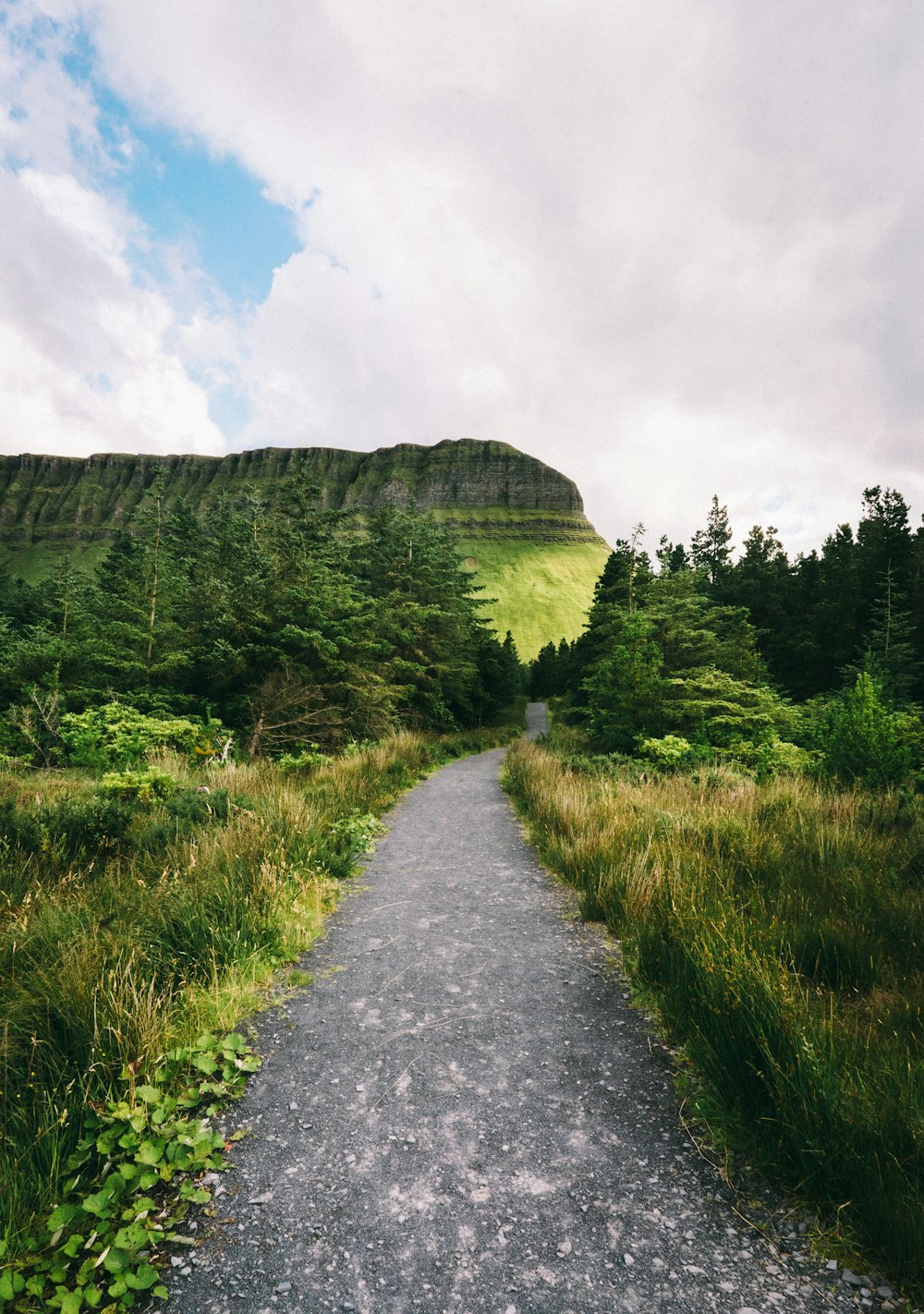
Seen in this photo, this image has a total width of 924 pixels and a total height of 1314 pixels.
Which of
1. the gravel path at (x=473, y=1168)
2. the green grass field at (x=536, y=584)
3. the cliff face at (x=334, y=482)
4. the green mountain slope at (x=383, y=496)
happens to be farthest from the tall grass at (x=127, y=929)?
the cliff face at (x=334, y=482)

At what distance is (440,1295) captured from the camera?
6.12 feet

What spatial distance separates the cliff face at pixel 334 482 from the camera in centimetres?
14062

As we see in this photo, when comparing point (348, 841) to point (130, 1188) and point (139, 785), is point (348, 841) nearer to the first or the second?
point (139, 785)

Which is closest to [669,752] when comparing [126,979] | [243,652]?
[126,979]

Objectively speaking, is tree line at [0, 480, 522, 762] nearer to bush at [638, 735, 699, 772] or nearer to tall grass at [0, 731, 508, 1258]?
tall grass at [0, 731, 508, 1258]

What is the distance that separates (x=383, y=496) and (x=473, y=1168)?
497ft

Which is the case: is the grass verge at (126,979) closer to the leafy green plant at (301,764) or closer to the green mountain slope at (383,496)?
the leafy green plant at (301,764)

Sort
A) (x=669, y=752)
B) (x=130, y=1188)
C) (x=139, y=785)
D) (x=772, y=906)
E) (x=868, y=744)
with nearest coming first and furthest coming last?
(x=130, y=1188)
(x=772, y=906)
(x=139, y=785)
(x=868, y=744)
(x=669, y=752)

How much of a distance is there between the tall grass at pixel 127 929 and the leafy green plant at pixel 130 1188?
10 cm

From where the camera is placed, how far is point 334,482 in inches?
5974

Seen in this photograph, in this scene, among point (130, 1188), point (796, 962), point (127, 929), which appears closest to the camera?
point (130, 1188)

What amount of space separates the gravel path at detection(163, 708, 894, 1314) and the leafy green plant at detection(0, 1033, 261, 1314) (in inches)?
5.9

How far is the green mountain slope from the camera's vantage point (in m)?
122

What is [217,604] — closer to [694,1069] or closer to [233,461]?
[694,1069]
